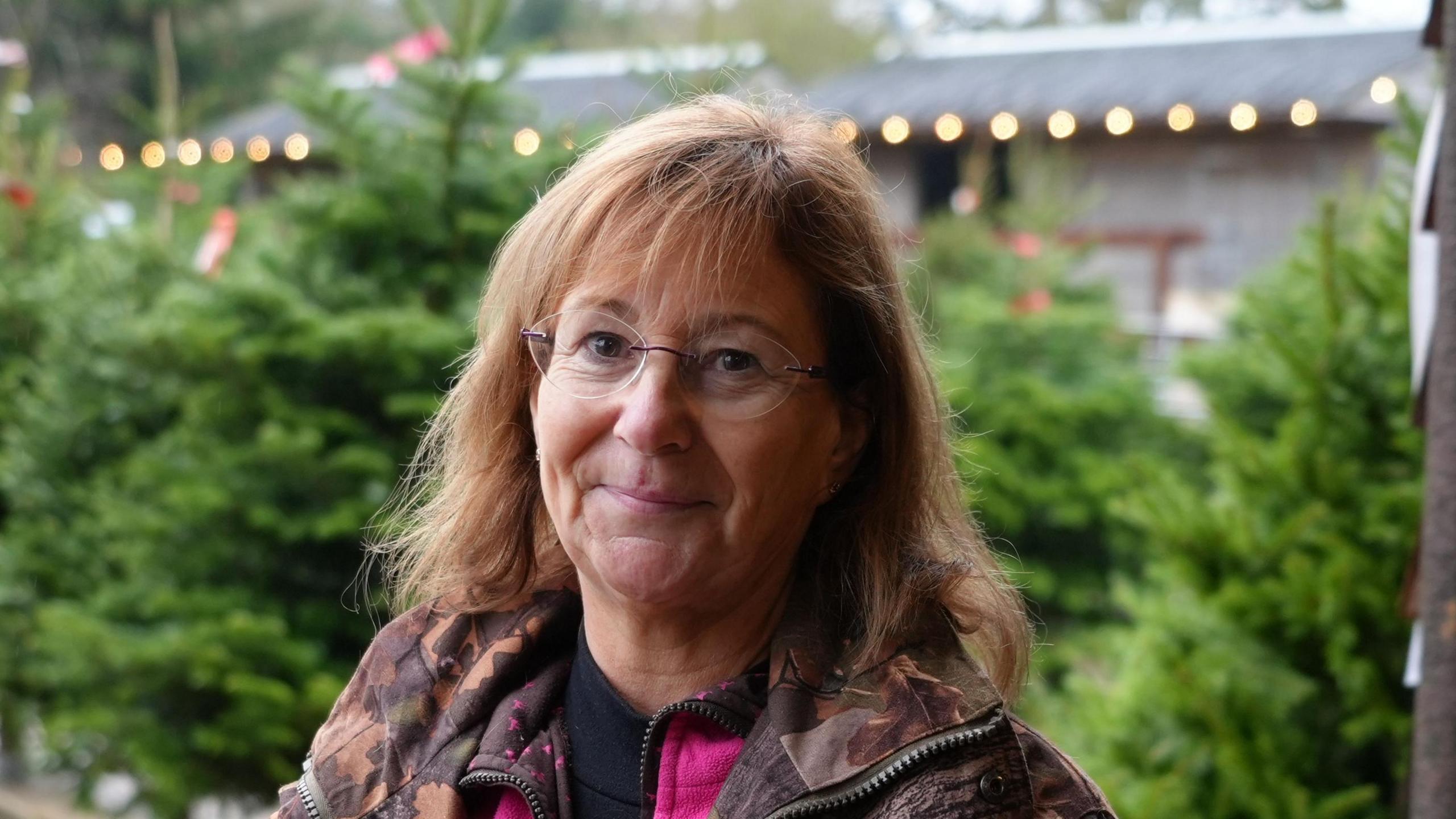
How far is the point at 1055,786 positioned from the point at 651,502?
0.51 m

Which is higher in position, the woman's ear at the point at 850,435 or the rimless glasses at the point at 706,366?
the rimless glasses at the point at 706,366

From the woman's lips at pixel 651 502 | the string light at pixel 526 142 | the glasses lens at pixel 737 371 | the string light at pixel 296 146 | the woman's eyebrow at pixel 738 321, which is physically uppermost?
the string light at pixel 526 142

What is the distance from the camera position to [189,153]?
23.9 ft

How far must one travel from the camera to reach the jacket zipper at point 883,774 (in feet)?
4.49

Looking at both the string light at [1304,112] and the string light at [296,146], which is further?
the string light at [1304,112]

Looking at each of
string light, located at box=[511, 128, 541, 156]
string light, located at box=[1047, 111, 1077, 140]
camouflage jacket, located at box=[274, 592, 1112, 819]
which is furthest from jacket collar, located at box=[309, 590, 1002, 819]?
string light, located at box=[1047, 111, 1077, 140]

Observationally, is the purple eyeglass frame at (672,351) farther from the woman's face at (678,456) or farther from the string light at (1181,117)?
the string light at (1181,117)

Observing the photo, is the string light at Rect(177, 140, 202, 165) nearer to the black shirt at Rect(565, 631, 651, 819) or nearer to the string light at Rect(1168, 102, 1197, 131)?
the black shirt at Rect(565, 631, 651, 819)

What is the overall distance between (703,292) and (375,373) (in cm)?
273

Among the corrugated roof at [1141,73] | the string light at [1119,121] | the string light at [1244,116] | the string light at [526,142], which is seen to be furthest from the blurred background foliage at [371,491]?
the corrugated roof at [1141,73]

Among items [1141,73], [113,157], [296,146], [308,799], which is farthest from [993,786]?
[113,157]

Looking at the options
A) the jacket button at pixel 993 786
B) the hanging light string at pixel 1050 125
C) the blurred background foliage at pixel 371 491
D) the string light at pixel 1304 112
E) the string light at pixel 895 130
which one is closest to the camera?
the jacket button at pixel 993 786

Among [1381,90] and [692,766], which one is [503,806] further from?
[1381,90]

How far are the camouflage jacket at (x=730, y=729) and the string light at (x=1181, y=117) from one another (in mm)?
12378
